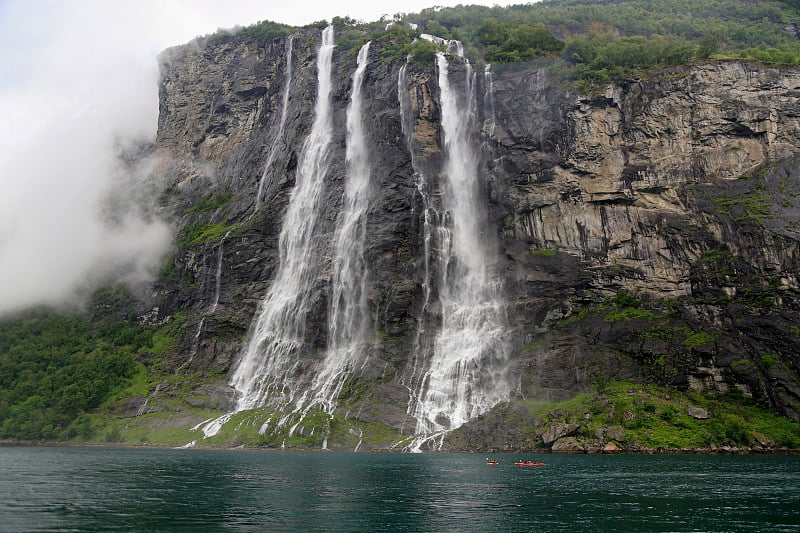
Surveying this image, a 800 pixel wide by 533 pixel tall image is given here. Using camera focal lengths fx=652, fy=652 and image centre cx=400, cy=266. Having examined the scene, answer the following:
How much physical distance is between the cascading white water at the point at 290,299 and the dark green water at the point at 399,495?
23024 mm

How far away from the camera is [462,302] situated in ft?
255

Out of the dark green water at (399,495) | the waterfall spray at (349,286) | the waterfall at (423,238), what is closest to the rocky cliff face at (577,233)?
the waterfall at (423,238)

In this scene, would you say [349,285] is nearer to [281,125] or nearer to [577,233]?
[577,233]

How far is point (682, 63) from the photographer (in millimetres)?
84000

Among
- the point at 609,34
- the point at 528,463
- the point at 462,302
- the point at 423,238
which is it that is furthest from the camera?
the point at 609,34

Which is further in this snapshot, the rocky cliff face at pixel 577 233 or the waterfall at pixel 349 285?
the waterfall at pixel 349 285

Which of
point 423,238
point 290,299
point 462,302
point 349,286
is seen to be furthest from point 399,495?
point 290,299

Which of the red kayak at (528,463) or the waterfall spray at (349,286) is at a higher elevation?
the waterfall spray at (349,286)

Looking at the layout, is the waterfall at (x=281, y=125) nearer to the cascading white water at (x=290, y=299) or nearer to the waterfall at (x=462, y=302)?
the cascading white water at (x=290, y=299)

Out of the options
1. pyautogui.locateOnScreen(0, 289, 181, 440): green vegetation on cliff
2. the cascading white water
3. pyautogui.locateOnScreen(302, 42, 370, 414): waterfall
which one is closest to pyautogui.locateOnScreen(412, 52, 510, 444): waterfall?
pyautogui.locateOnScreen(302, 42, 370, 414): waterfall

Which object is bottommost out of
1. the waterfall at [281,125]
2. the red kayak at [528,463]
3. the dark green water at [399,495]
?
the red kayak at [528,463]

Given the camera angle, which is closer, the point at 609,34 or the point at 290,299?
the point at 290,299

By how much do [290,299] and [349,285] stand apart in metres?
8.19

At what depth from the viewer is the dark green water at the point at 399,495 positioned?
24094 mm
